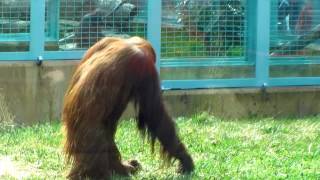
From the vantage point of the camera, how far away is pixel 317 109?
8477 mm

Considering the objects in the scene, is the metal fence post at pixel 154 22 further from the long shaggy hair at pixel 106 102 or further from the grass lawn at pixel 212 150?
the long shaggy hair at pixel 106 102

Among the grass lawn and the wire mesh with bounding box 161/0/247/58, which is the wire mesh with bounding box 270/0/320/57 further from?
the grass lawn

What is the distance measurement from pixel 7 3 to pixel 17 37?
13.5 inches

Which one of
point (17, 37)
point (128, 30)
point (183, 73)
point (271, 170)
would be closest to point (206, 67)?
point (183, 73)

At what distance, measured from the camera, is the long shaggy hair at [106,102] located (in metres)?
5.32

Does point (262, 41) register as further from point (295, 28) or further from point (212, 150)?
point (212, 150)

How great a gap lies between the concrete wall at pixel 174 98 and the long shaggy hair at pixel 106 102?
152cm

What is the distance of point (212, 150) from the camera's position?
6.44 m

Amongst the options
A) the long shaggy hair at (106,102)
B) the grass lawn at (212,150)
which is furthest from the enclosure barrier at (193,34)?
the long shaggy hair at (106,102)

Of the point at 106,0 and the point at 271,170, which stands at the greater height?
the point at 106,0

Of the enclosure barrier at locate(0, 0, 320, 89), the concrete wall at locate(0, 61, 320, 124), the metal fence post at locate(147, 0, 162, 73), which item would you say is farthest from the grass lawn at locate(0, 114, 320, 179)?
Result: the metal fence post at locate(147, 0, 162, 73)

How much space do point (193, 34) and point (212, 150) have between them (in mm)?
1982

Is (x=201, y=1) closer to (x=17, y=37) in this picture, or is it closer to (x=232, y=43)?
(x=232, y=43)

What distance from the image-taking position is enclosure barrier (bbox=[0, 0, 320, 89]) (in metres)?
7.80
